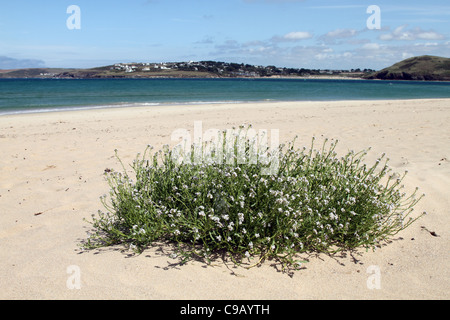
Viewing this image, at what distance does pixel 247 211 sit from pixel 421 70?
6067 inches

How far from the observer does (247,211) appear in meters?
3.54

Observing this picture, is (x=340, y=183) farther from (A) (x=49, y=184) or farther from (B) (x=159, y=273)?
(A) (x=49, y=184)

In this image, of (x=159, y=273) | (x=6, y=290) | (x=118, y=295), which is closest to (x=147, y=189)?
(x=159, y=273)

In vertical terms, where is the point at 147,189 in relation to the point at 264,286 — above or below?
above

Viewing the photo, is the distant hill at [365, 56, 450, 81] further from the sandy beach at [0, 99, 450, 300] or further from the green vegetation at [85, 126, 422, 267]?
the green vegetation at [85, 126, 422, 267]

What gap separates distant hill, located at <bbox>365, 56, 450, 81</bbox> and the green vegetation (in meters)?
146

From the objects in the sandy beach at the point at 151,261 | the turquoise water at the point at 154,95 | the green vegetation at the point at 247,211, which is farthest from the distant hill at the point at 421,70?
the green vegetation at the point at 247,211

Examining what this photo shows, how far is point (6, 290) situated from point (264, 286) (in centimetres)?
231

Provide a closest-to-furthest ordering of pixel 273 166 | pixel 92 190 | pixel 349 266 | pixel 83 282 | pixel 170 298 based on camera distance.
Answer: pixel 170 298 → pixel 83 282 → pixel 349 266 → pixel 273 166 → pixel 92 190

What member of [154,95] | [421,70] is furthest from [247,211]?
[421,70]

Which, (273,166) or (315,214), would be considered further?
(273,166)

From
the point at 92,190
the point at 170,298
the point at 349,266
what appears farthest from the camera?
the point at 92,190

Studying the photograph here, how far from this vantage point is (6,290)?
3.21 meters

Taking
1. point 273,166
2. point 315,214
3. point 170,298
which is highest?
point 273,166
